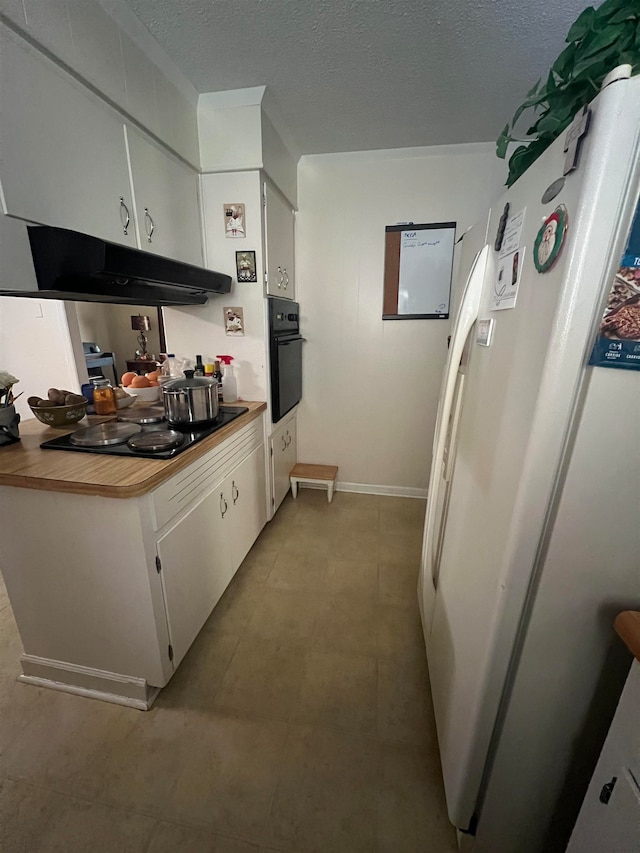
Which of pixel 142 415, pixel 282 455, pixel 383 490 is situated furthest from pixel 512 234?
pixel 383 490

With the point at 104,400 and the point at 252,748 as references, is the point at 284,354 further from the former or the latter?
the point at 252,748

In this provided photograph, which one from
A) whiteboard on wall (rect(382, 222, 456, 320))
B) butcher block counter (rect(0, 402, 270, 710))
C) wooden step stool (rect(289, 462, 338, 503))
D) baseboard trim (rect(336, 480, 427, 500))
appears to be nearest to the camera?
butcher block counter (rect(0, 402, 270, 710))

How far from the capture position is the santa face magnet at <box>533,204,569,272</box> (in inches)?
22.5

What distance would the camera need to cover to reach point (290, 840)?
0.94 metres

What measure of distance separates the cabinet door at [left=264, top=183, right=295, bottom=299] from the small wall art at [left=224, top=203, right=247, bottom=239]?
0.13 metres

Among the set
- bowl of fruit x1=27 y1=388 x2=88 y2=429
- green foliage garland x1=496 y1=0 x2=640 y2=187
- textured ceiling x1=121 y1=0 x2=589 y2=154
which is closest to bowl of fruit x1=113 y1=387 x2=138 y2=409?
bowl of fruit x1=27 y1=388 x2=88 y2=429

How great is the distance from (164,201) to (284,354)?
3.20 feet

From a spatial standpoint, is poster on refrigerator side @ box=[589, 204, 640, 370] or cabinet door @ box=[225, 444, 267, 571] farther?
cabinet door @ box=[225, 444, 267, 571]

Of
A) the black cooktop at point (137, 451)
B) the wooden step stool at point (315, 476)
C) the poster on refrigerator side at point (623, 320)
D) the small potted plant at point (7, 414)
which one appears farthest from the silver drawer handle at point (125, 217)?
the wooden step stool at point (315, 476)

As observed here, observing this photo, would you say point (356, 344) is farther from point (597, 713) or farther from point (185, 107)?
point (597, 713)

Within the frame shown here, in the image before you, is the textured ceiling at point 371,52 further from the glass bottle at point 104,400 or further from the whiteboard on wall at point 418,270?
the glass bottle at point 104,400

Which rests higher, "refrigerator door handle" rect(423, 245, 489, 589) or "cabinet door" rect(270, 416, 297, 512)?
"refrigerator door handle" rect(423, 245, 489, 589)

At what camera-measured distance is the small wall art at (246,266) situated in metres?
1.87

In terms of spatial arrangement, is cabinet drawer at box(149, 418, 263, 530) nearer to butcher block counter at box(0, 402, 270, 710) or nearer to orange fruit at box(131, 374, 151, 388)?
butcher block counter at box(0, 402, 270, 710)
